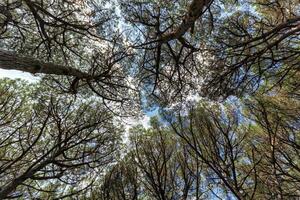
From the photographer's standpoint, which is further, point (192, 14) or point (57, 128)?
point (57, 128)

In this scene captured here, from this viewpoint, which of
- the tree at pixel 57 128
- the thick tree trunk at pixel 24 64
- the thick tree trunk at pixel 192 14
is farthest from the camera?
the tree at pixel 57 128

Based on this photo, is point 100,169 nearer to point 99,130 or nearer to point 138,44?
point 99,130

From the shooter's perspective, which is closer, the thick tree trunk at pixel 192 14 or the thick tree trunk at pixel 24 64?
the thick tree trunk at pixel 24 64

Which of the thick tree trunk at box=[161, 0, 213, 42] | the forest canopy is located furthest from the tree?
the thick tree trunk at box=[161, 0, 213, 42]

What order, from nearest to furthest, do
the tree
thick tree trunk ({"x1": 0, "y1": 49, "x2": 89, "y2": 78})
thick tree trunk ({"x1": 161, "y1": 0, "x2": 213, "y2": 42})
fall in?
1. thick tree trunk ({"x1": 0, "y1": 49, "x2": 89, "y2": 78})
2. thick tree trunk ({"x1": 161, "y1": 0, "x2": 213, "y2": 42})
3. the tree

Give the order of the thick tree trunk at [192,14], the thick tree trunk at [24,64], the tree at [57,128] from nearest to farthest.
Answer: the thick tree trunk at [24,64] < the thick tree trunk at [192,14] < the tree at [57,128]

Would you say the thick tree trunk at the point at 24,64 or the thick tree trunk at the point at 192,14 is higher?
the thick tree trunk at the point at 192,14

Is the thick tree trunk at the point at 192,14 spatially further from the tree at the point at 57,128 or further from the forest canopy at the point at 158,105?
the tree at the point at 57,128

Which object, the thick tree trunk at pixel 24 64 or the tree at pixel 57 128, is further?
the tree at pixel 57 128

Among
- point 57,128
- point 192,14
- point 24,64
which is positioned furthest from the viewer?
point 57,128

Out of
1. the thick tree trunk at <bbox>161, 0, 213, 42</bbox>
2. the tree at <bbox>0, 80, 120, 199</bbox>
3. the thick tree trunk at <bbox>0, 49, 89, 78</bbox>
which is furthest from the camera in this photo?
the tree at <bbox>0, 80, 120, 199</bbox>

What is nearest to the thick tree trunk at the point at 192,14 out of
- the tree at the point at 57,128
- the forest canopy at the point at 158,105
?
the forest canopy at the point at 158,105

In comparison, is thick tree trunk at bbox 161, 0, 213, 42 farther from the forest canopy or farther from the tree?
the tree

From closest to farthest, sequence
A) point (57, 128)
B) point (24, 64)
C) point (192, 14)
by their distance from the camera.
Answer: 1. point (24, 64)
2. point (192, 14)
3. point (57, 128)
